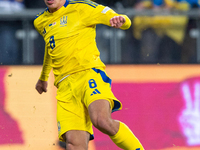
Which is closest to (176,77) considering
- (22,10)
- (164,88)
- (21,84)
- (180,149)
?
(164,88)

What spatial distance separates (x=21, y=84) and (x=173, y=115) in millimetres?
1703

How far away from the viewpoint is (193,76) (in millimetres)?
3922

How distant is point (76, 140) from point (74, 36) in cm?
86

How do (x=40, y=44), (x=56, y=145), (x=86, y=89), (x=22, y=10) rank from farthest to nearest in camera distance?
(x=22, y=10) < (x=40, y=44) < (x=56, y=145) < (x=86, y=89)

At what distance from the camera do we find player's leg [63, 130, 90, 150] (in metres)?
2.89

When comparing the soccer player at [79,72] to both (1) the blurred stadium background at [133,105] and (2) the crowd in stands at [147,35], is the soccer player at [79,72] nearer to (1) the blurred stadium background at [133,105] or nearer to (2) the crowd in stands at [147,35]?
(1) the blurred stadium background at [133,105]

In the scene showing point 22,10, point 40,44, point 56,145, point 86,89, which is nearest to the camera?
point 86,89

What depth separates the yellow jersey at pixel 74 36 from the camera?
9.64 feet

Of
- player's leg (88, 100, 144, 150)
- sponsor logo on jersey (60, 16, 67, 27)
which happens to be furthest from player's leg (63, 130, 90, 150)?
sponsor logo on jersey (60, 16, 67, 27)

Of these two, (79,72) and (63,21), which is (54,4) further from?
(79,72)

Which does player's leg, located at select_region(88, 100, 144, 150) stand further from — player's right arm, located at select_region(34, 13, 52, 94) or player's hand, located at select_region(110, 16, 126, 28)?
player's right arm, located at select_region(34, 13, 52, 94)

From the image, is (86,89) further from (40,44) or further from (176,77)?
(40,44)

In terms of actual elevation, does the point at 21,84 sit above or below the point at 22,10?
below

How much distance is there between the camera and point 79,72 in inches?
116
